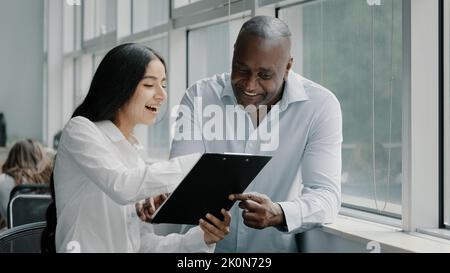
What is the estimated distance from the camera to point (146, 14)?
155cm

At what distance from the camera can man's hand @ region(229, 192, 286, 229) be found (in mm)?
1153

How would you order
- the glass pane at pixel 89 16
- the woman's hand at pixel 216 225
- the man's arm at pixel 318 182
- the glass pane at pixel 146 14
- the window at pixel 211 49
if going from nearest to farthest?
1. the woman's hand at pixel 216 225
2. the man's arm at pixel 318 182
3. the glass pane at pixel 89 16
4. the glass pane at pixel 146 14
5. the window at pixel 211 49

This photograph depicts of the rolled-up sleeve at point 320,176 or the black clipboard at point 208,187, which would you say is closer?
the black clipboard at point 208,187

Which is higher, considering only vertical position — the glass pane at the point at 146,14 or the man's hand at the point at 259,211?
the glass pane at the point at 146,14

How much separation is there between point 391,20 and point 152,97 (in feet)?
2.40

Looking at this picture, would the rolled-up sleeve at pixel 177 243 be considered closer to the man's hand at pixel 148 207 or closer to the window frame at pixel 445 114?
the man's hand at pixel 148 207

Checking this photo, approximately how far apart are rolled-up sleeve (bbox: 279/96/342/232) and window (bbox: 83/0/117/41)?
478mm

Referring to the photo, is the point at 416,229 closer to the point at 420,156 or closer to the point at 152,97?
the point at 420,156

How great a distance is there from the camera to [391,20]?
5.03 ft

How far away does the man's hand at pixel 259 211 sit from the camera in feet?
3.78

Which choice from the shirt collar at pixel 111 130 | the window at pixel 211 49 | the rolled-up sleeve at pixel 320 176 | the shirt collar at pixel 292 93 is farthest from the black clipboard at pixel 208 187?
the window at pixel 211 49

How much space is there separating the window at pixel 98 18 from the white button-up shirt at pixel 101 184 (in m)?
0.38

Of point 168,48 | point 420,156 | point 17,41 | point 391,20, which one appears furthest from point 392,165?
point 17,41

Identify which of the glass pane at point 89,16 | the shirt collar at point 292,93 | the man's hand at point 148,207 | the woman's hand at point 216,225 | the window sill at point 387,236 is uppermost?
the glass pane at point 89,16
